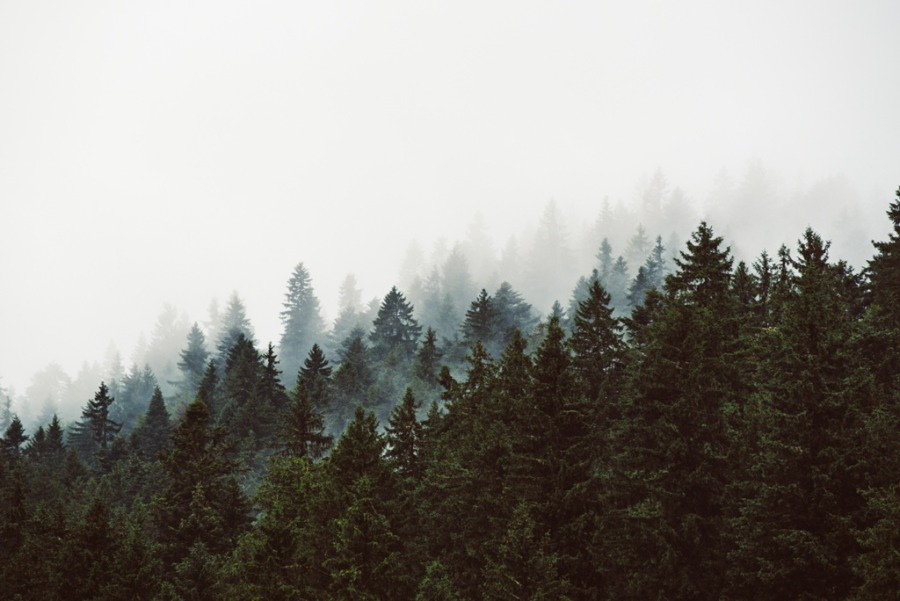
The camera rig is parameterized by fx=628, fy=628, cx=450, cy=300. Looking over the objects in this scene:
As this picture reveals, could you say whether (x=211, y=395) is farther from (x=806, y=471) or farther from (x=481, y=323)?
(x=806, y=471)

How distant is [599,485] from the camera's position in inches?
1043

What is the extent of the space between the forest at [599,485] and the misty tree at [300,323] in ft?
244

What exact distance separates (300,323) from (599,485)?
102m

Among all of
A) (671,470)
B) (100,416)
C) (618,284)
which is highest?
(618,284)

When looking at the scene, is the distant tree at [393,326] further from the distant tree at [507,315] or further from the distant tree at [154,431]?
the distant tree at [154,431]

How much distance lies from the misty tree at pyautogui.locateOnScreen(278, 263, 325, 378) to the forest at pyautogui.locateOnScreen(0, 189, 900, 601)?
74230 millimetres

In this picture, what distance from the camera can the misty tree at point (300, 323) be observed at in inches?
4636

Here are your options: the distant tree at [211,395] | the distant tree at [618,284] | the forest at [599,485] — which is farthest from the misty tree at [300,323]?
the forest at [599,485]

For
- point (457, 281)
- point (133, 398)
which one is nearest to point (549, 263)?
point (457, 281)

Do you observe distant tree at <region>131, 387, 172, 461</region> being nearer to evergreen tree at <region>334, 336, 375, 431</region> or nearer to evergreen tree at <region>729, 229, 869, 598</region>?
evergreen tree at <region>334, 336, 375, 431</region>

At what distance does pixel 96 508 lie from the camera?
33.1 m

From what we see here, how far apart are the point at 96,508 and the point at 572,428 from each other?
25.3 m

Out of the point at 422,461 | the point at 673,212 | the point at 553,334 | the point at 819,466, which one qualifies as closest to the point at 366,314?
the point at 673,212

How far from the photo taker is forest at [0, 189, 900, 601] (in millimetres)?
20328
